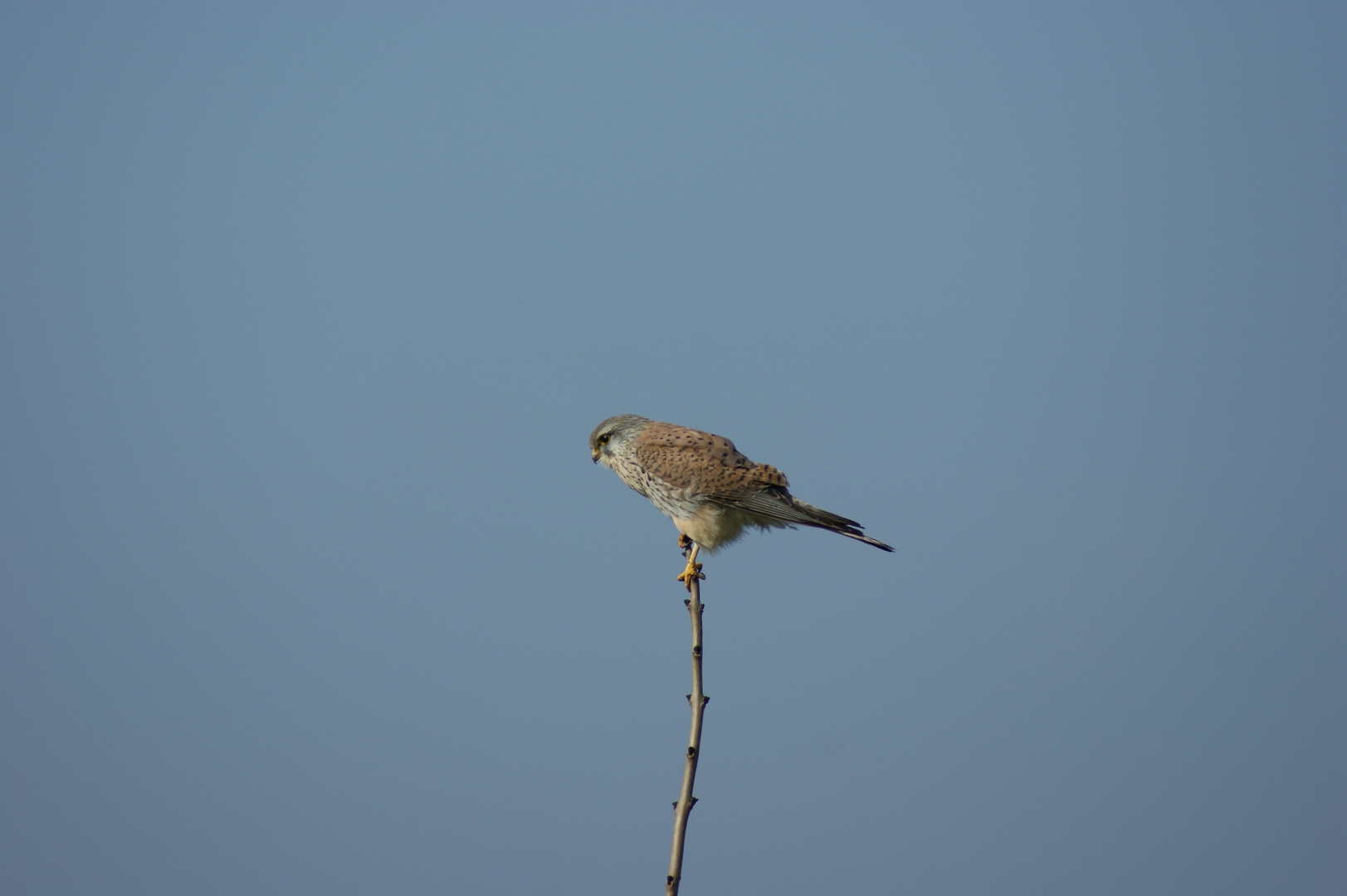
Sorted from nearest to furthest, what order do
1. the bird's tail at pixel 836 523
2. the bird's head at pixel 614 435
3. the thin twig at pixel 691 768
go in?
the thin twig at pixel 691 768 → the bird's tail at pixel 836 523 → the bird's head at pixel 614 435

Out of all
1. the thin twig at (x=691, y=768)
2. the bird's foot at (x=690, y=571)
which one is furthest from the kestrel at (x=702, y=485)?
the thin twig at (x=691, y=768)

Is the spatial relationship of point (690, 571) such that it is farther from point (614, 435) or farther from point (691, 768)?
point (691, 768)

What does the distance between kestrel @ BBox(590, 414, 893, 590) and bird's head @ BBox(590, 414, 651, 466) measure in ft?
0.04

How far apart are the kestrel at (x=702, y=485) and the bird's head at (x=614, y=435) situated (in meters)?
0.01

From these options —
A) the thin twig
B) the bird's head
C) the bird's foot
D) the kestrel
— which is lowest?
the thin twig

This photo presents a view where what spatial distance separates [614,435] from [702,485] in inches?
→ 17.6

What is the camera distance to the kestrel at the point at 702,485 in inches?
120

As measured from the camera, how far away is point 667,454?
10.5ft

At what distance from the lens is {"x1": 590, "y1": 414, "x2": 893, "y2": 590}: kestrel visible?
10.00ft

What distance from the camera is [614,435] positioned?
340 centimetres

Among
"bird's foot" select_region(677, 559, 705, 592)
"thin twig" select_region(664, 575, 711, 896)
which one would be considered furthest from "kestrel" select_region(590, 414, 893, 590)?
"thin twig" select_region(664, 575, 711, 896)

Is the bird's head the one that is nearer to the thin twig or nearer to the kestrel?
the kestrel

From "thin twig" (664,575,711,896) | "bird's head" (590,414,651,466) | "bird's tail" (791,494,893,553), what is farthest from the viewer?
"bird's head" (590,414,651,466)

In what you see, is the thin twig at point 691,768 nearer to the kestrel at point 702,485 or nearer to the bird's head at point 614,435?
the kestrel at point 702,485
